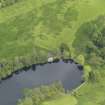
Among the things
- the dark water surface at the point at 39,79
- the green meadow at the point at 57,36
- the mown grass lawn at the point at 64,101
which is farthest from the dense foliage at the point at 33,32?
the mown grass lawn at the point at 64,101

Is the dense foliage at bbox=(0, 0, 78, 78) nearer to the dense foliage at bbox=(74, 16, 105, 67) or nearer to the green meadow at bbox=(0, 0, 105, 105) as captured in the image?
the green meadow at bbox=(0, 0, 105, 105)

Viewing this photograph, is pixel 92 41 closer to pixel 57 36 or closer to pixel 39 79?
pixel 57 36

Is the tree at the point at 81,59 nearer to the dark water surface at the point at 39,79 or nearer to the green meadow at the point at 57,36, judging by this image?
the green meadow at the point at 57,36

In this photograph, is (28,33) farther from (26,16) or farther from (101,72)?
(101,72)

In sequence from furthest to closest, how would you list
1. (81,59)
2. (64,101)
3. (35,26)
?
(35,26) < (81,59) < (64,101)

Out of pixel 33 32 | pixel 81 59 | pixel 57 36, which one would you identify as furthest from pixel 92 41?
pixel 33 32

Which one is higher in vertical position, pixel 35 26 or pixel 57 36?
pixel 35 26

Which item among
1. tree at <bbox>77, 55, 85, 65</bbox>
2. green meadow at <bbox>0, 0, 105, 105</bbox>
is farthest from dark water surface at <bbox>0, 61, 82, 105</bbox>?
green meadow at <bbox>0, 0, 105, 105</bbox>

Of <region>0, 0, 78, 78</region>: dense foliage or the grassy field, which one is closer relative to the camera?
<region>0, 0, 78, 78</region>: dense foliage
